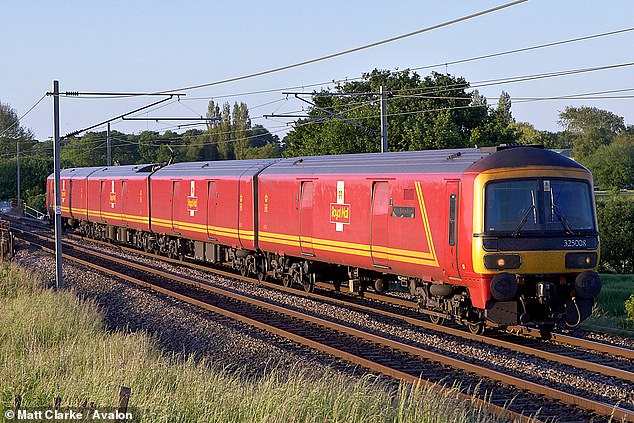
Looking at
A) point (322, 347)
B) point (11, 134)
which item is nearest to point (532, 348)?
point (322, 347)

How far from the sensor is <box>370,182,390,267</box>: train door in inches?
637

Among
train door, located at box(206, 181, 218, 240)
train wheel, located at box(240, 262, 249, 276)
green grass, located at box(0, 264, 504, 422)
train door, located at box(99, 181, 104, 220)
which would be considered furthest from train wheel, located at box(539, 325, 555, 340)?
train door, located at box(99, 181, 104, 220)

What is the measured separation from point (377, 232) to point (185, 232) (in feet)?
40.4

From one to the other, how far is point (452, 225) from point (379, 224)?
8.20ft

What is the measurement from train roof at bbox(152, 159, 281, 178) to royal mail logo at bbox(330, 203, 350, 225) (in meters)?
4.89

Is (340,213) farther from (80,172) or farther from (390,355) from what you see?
(80,172)

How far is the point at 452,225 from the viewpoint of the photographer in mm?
14094

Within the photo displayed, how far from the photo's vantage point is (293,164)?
21.1 meters

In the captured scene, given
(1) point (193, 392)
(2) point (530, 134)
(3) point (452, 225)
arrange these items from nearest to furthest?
(1) point (193, 392)
(3) point (452, 225)
(2) point (530, 134)

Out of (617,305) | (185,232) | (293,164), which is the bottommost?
(617,305)

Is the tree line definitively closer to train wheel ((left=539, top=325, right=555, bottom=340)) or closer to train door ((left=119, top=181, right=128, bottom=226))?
train door ((left=119, top=181, right=128, bottom=226))

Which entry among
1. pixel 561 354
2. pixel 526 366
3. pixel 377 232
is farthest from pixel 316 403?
pixel 377 232

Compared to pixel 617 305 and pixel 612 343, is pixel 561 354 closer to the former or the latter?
pixel 612 343

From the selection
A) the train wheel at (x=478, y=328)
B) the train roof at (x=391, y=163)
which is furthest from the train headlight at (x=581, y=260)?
the train roof at (x=391, y=163)
